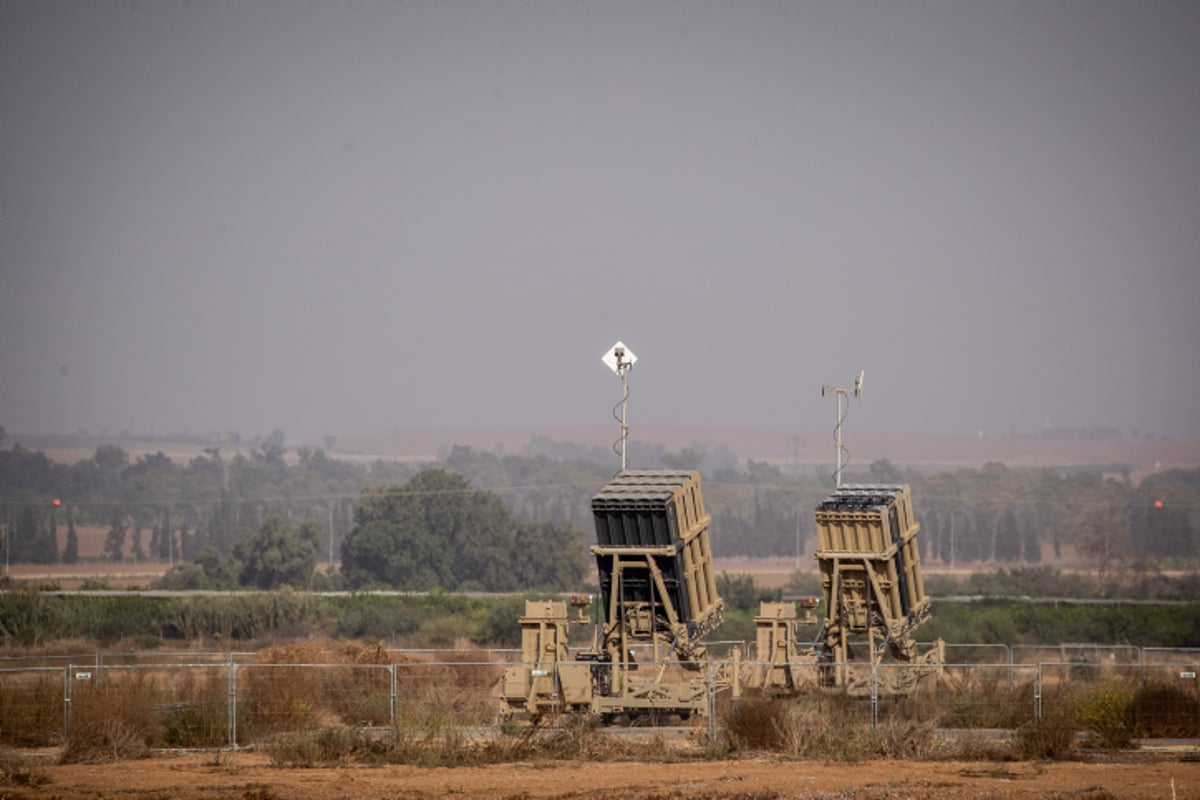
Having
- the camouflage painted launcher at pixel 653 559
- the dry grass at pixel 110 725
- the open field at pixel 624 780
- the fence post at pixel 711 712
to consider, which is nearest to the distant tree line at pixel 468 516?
the camouflage painted launcher at pixel 653 559

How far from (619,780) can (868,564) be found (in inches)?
350

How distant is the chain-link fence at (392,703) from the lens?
93.2 feet

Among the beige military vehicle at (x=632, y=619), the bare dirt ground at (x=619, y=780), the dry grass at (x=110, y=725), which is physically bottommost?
the bare dirt ground at (x=619, y=780)

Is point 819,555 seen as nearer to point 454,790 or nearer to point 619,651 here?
point 619,651

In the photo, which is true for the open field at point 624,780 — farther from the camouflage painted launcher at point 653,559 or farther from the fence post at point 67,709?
the camouflage painted launcher at point 653,559

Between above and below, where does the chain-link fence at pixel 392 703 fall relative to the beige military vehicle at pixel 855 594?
below

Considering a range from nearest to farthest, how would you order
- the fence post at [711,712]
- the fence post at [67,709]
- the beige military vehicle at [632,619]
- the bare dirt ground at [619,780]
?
the bare dirt ground at [619,780]
the fence post at [67,709]
the fence post at [711,712]
the beige military vehicle at [632,619]

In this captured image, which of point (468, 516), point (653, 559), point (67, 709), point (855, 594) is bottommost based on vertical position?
point (67, 709)

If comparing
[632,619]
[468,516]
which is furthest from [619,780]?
[468,516]

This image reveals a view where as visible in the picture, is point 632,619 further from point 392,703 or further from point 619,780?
point 619,780

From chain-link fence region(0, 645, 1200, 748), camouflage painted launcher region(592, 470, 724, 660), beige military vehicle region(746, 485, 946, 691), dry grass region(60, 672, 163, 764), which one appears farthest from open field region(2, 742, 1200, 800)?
beige military vehicle region(746, 485, 946, 691)

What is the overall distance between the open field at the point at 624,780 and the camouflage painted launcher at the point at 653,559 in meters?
4.12

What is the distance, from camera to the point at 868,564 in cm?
3209

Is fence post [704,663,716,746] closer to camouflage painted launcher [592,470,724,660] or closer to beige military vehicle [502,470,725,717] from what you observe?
beige military vehicle [502,470,725,717]
